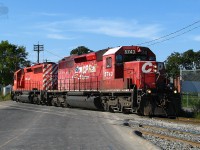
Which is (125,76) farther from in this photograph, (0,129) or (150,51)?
(0,129)

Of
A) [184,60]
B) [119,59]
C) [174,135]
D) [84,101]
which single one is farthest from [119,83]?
[184,60]

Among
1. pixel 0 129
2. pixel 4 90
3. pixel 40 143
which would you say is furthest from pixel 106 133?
pixel 4 90

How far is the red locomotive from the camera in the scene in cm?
2016

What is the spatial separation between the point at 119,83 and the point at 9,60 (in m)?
54.1

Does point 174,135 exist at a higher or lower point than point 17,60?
lower

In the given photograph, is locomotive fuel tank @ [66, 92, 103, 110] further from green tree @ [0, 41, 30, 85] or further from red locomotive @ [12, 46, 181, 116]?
green tree @ [0, 41, 30, 85]

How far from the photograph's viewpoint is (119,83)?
21781 millimetres

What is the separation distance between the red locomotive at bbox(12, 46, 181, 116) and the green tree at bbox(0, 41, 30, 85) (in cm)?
4350

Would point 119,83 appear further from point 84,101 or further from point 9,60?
point 9,60

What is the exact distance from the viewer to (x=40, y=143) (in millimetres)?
10445

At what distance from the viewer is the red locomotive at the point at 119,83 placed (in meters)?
20.2

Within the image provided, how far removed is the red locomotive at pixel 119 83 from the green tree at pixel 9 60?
143ft

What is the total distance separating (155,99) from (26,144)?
435 inches

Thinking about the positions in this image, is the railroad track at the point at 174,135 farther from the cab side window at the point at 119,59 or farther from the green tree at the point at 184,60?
the green tree at the point at 184,60
